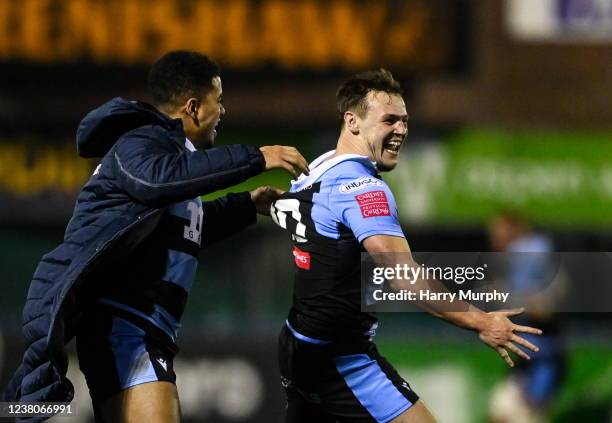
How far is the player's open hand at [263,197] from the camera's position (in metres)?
6.47

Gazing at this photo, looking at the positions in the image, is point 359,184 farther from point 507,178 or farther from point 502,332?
point 507,178

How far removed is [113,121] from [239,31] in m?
7.50

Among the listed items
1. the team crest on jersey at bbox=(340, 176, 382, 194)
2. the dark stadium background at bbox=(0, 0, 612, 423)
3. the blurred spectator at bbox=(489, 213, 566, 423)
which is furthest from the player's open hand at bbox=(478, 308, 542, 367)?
the blurred spectator at bbox=(489, 213, 566, 423)

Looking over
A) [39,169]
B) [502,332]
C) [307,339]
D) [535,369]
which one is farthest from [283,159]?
[39,169]

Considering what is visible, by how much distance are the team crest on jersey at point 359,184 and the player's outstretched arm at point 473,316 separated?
0.28m

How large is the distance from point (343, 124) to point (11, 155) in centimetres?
797

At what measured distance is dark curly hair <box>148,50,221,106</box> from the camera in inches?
228

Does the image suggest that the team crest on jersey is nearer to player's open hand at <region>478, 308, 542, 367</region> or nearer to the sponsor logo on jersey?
player's open hand at <region>478, 308, 542, 367</region>

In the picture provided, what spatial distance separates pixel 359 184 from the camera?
5.81 metres

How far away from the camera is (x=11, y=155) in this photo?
1348 cm

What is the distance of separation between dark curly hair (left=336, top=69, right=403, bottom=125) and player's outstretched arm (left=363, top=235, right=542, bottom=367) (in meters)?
0.79

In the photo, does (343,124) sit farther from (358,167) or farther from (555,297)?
(555,297)

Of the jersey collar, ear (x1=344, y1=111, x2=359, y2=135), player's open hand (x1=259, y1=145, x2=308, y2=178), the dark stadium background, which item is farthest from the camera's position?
the dark stadium background

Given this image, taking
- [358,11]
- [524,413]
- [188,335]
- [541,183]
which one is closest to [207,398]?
[188,335]
